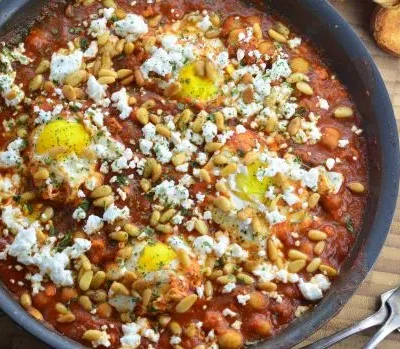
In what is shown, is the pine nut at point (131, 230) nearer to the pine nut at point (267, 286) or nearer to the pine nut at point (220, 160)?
the pine nut at point (220, 160)

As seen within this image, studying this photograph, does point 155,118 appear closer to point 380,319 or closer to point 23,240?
point 23,240

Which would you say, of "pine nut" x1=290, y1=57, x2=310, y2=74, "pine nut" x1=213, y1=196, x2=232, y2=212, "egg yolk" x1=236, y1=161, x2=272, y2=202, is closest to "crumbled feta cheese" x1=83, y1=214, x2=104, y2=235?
"pine nut" x1=213, y1=196, x2=232, y2=212

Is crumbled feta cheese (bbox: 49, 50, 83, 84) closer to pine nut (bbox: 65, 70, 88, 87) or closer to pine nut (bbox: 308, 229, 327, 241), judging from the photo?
pine nut (bbox: 65, 70, 88, 87)

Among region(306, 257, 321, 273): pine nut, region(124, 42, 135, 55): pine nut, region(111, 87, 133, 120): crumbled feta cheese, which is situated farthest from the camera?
region(124, 42, 135, 55): pine nut

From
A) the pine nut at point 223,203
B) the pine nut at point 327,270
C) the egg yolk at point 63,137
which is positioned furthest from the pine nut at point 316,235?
the egg yolk at point 63,137

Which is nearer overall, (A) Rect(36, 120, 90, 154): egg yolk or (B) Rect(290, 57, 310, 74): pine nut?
(A) Rect(36, 120, 90, 154): egg yolk

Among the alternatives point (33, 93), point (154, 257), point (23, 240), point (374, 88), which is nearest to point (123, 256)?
point (154, 257)

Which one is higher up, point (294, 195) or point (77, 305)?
point (294, 195)

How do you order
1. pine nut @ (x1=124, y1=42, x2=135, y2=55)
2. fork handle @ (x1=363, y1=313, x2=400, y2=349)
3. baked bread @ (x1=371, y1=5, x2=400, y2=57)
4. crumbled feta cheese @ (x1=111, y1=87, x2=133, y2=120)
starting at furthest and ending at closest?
baked bread @ (x1=371, y1=5, x2=400, y2=57)
fork handle @ (x1=363, y1=313, x2=400, y2=349)
pine nut @ (x1=124, y1=42, x2=135, y2=55)
crumbled feta cheese @ (x1=111, y1=87, x2=133, y2=120)
